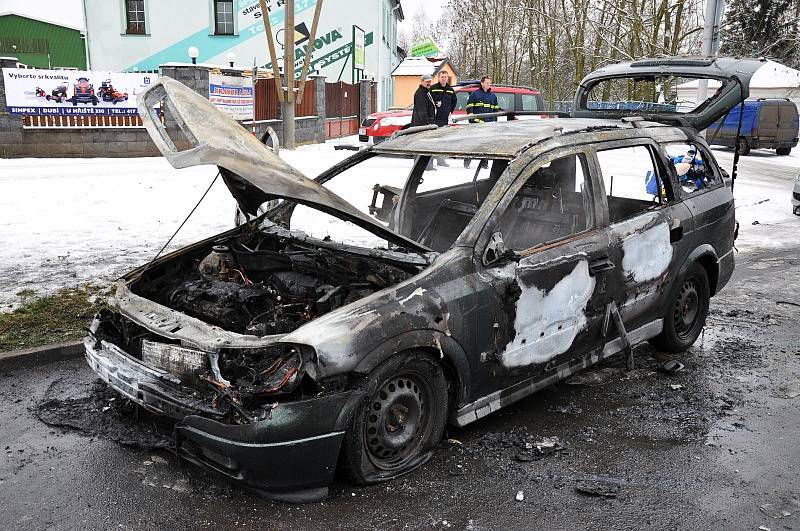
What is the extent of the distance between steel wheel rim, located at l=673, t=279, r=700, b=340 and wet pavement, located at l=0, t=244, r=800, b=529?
0.40m

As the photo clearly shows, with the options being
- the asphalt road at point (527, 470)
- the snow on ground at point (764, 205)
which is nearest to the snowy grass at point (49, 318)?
the asphalt road at point (527, 470)

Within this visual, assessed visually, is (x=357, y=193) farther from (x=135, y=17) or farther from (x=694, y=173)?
(x=135, y=17)

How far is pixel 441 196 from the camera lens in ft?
17.6

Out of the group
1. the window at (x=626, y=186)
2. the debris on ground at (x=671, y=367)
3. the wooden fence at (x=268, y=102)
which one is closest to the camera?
the window at (x=626, y=186)

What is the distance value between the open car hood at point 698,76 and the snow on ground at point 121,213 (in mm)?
1837

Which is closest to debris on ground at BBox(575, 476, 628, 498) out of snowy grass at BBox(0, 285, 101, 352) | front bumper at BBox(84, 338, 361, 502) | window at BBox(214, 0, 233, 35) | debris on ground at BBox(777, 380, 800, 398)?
front bumper at BBox(84, 338, 361, 502)

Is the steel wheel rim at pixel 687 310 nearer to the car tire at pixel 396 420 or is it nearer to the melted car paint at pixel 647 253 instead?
the melted car paint at pixel 647 253

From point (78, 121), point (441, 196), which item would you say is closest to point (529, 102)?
point (78, 121)

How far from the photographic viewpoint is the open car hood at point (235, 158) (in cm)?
333

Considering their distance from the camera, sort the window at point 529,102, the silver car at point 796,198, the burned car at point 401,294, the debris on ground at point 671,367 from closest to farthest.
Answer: the burned car at point 401,294
the debris on ground at point 671,367
the silver car at point 796,198
the window at point 529,102

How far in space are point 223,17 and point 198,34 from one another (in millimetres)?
1201

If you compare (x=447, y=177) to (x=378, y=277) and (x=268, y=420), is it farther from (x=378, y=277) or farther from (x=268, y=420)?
(x=268, y=420)

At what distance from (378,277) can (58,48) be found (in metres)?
32.2

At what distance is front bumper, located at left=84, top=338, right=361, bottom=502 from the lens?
305cm
